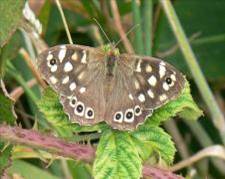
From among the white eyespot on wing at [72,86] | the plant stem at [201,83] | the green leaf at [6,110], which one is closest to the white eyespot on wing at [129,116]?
the white eyespot on wing at [72,86]

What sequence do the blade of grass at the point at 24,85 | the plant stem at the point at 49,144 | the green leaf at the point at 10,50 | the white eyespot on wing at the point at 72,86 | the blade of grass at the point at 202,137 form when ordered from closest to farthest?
the plant stem at the point at 49,144, the white eyespot on wing at the point at 72,86, the green leaf at the point at 10,50, the blade of grass at the point at 24,85, the blade of grass at the point at 202,137

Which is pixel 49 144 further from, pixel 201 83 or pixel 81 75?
pixel 201 83

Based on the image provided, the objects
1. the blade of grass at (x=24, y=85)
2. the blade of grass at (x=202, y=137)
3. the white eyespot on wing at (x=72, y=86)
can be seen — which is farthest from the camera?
the blade of grass at (x=202, y=137)

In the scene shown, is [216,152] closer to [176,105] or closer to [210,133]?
[176,105]

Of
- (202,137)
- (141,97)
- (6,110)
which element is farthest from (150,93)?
(202,137)

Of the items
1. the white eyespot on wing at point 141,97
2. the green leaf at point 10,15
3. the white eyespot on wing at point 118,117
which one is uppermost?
the green leaf at point 10,15

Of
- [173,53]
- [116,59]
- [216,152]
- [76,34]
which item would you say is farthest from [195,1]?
[116,59]

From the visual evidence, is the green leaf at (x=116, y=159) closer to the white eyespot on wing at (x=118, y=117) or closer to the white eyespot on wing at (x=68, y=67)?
the white eyespot on wing at (x=118, y=117)
